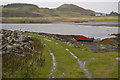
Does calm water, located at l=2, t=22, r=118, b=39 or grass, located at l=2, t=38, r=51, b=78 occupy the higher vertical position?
grass, located at l=2, t=38, r=51, b=78

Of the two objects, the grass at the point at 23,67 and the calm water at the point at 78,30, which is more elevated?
the grass at the point at 23,67

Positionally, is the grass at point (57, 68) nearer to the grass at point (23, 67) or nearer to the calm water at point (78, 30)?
the grass at point (23, 67)

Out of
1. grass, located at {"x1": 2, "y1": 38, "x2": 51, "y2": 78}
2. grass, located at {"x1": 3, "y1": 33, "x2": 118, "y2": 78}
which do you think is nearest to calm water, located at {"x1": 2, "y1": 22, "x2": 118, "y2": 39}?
grass, located at {"x1": 3, "y1": 33, "x2": 118, "y2": 78}

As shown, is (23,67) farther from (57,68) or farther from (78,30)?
(78,30)

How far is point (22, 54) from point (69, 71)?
24.5 ft

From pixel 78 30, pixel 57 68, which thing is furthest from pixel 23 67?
pixel 78 30

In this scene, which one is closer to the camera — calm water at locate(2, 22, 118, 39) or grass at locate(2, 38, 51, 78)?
grass at locate(2, 38, 51, 78)

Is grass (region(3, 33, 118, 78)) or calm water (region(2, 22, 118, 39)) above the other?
grass (region(3, 33, 118, 78))

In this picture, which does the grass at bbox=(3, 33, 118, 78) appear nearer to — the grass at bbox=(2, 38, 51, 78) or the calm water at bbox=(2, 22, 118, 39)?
the grass at bbox=(2, 38, 51, 78)

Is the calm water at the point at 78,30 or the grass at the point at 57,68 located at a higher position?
the grass at the point at 57,68

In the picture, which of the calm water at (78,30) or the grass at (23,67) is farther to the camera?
the calm water at (78,30)

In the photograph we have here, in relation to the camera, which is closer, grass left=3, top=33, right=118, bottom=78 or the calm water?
grass left=3, top=33, right=118, bottom=78

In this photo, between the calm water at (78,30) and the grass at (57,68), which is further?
the calm water at (78,30)

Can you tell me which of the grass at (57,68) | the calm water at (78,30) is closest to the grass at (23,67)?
the grass at (57,68)
